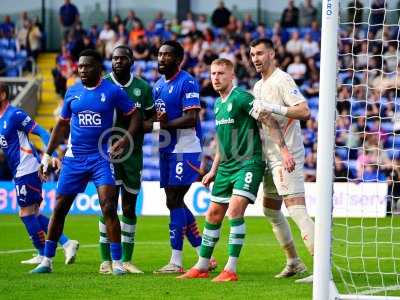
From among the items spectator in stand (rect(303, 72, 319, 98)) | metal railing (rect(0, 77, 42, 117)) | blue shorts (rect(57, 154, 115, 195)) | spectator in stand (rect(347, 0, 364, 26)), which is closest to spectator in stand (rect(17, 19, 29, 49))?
metal railing (rect(0, 77, 42, 117))

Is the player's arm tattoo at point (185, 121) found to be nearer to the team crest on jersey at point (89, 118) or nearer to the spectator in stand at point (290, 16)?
the team crest on jersey at point (89, 118)

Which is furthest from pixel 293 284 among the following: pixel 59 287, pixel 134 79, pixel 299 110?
pixel 134 79

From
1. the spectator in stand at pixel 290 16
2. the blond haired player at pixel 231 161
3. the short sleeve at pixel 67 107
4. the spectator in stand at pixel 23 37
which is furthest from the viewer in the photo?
the spectator in stand at pixel 23 37

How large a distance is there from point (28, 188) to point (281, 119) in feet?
11.4

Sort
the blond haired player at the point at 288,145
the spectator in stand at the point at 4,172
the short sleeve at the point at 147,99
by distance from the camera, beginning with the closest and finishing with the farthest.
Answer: the blond haired player at the point at 288,145 → the short sleeve at the point at 147,99 → the spectator in stand at the point at 4,172

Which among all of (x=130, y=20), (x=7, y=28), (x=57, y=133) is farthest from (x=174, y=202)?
(x=7, y=28)

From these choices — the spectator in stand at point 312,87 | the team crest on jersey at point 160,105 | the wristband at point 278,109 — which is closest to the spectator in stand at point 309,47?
the spectator in stand at point 312,87

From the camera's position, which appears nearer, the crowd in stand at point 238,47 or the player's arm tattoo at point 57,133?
the player's arm tattoo at point 57,133

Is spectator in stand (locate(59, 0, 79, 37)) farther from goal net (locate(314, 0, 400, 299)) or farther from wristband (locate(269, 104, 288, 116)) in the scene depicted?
wristband (locate(269, 104, 288, 116))

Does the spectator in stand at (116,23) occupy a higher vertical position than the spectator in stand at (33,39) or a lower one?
higher

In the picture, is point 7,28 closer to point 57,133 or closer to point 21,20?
point 21,20

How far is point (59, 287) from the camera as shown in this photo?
923cm

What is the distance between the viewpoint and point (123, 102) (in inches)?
411

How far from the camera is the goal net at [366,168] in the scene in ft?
30.9
